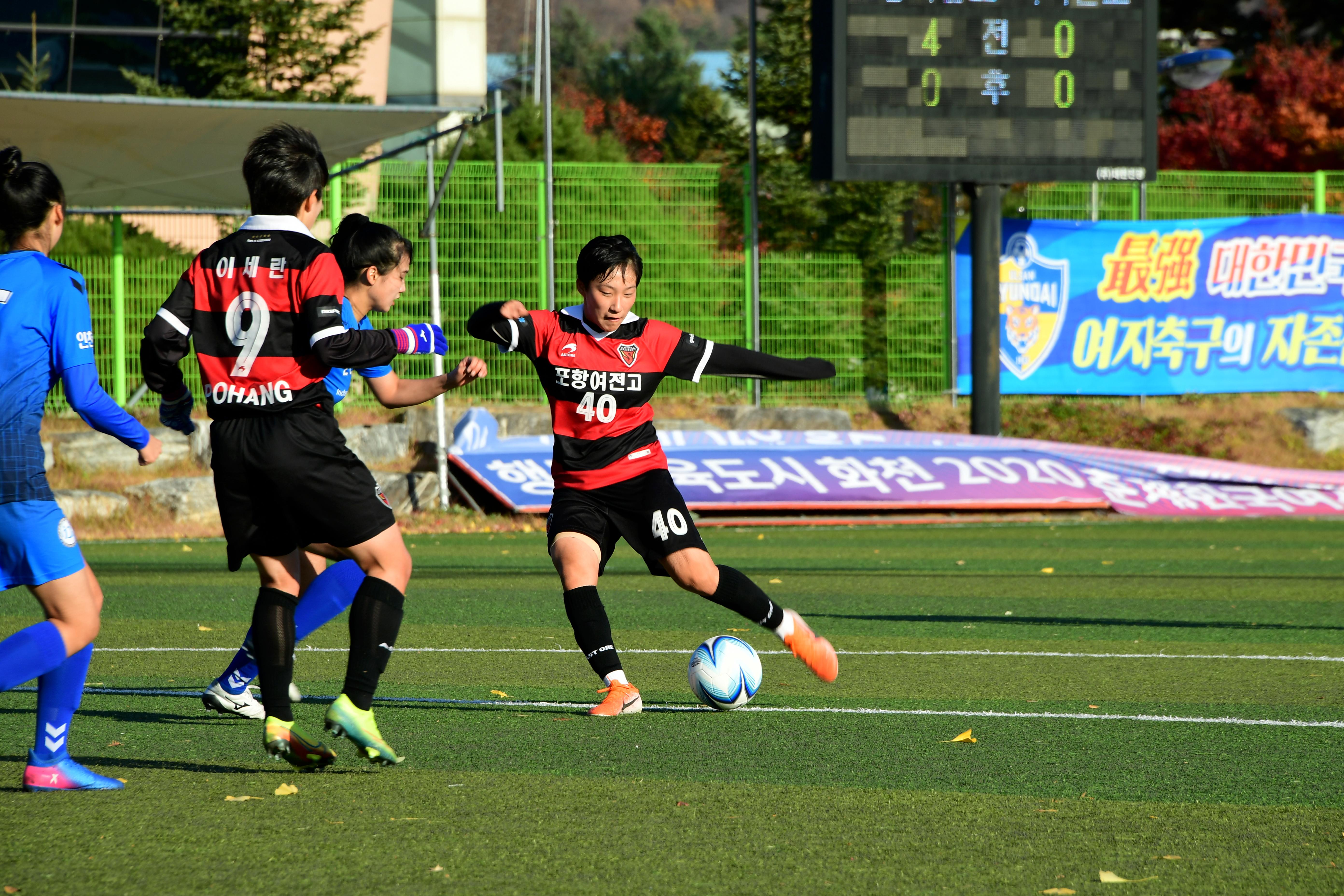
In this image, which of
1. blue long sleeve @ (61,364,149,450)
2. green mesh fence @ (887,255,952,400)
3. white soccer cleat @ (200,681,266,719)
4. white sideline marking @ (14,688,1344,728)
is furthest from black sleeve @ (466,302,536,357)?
green mesh fence @ (887,255,952,400)

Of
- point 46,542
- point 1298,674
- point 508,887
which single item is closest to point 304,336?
point 46,542

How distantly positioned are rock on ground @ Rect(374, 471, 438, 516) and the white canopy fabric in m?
3.37

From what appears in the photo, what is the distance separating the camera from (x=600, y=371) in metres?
5.32

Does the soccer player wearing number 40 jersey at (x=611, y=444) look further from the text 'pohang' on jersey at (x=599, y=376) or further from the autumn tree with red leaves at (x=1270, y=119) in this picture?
the autumn tree with red leaves at (x=1270, y=119)

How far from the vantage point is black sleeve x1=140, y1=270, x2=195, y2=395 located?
4.12 m

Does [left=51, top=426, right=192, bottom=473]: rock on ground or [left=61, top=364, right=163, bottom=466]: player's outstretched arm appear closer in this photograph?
[left=61, top=364, right=163, bottom=466]: player's outstretched arm

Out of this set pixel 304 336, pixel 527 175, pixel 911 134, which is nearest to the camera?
pixel 304 336

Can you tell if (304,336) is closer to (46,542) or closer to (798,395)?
(46,542)

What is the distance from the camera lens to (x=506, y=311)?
5238 millimetres

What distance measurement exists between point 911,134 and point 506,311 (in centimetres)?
1072

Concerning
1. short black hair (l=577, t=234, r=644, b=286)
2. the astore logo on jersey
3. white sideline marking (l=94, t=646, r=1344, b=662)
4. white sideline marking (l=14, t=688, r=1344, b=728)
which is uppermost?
short black hair (l=577, t=234, r=644, b=286)

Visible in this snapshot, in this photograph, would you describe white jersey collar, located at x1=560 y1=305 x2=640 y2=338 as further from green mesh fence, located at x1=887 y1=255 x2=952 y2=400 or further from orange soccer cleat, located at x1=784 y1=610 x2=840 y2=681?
green mesh fence, located at x1=887 y1=255 x2=952 y2=400

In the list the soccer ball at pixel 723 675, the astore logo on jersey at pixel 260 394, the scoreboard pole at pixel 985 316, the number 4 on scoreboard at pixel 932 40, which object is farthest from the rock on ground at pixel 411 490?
the astore logo on jersey at pixel 260 394

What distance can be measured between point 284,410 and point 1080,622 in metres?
5.33
